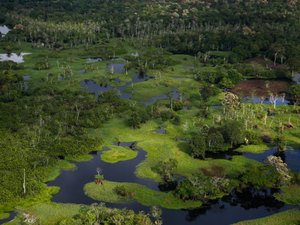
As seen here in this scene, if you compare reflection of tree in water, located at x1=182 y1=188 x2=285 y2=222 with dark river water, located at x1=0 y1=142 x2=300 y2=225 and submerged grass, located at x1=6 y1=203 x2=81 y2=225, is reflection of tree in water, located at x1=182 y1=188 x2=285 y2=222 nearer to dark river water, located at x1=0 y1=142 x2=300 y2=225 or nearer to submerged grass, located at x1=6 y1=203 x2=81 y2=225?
dark river water, located at x1=0 y1=142 x2=300 y2=225

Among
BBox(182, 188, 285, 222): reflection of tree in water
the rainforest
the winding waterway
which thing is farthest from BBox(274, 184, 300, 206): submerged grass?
the winding waterway

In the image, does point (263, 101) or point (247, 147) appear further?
point (263, 101)

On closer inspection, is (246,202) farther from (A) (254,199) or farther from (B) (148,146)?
(B) (148,146)

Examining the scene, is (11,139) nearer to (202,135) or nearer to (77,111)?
(77,111)

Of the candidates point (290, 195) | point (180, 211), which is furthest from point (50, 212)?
→ point (290, 195)

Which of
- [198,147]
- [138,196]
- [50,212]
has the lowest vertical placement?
[50,212]

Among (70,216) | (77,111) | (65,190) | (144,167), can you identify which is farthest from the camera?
(77,111)

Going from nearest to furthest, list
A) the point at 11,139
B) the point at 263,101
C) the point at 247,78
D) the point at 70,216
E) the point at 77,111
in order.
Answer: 1. the point at 70,216
2. the point at 11,139
3. the point at 77,111
4. the point at 263,101
5. the point at 247,78

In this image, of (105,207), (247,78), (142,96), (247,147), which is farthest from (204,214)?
(247,78)

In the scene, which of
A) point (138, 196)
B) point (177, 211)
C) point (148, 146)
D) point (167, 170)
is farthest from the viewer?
point (148, 146)

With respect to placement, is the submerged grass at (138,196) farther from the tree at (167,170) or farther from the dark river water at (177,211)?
the tree at (167,170)

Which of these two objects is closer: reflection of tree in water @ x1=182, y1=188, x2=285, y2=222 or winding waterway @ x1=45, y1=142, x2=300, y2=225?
winding waterway @ x1=45, y1=142, x2=300, y2=225
